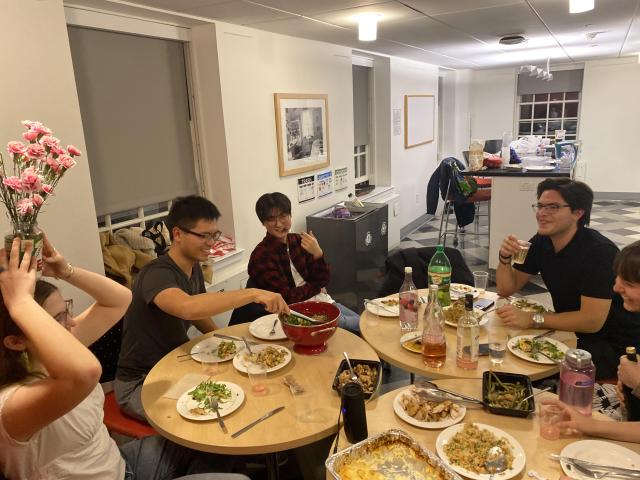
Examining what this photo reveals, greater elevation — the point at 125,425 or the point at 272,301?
the point at 272,301

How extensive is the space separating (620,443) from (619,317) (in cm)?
88

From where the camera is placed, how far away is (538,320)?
77.1 inches

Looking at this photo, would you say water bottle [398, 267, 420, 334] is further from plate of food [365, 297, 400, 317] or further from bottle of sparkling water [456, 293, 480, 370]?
bottle of sparkling water [456, 293, 480, 370]

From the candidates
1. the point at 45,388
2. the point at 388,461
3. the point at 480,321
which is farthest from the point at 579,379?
the point at 45,388

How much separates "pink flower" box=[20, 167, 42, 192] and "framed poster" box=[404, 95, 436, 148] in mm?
5430

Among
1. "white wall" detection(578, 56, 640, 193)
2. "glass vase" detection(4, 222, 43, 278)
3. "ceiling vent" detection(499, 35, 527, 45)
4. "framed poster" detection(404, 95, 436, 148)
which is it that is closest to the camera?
"glass vase" detection(4, 222, 43, 278)

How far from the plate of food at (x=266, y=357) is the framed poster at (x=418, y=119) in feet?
16.2

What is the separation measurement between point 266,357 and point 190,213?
66cm

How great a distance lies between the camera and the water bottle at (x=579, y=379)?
4.47 ft

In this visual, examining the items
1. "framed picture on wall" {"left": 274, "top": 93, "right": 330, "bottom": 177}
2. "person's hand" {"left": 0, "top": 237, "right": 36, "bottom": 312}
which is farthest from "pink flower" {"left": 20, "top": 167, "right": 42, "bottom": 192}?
"framed picture on wall" {"left": 274, "top": 93, "right": 330, "bottom": 177}

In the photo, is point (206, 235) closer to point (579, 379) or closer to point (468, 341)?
point (468, 341)

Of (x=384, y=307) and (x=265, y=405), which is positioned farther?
(x=384, y=307)

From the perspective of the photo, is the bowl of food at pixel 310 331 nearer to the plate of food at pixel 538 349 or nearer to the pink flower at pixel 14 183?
the plate of food at pixel 538 349

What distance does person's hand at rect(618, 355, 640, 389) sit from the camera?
147cm
